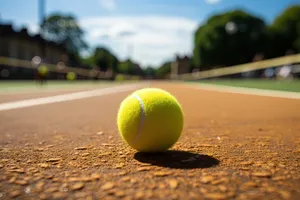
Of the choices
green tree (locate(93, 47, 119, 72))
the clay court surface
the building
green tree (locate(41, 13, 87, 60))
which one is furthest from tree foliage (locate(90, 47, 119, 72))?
the clay court surface

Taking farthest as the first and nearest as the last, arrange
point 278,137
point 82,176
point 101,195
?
point 278,137, point 82,176, point 101,195

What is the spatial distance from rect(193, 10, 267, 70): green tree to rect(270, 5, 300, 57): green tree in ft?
9.41

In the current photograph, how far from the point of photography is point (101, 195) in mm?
1598

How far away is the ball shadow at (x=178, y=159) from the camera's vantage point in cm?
217

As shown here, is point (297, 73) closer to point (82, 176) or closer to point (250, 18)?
point (82, 176)

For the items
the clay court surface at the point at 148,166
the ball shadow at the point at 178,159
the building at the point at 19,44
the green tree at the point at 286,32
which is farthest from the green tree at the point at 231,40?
the ball shadow at the point at 178,159

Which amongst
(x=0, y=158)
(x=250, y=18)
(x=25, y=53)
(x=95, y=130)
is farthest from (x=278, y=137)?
(x=250, y=18)

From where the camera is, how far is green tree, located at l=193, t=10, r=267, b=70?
5653cm

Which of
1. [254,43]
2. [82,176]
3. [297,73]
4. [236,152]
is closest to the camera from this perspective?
[82,176]

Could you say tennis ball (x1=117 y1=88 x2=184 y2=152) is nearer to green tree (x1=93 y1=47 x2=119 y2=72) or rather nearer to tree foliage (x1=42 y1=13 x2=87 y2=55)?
tree foliage (x1=42 y1=13 x2=87 y2=55)

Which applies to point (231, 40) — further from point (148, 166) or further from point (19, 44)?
point (148, 166)

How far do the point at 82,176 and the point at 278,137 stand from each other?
2.36m

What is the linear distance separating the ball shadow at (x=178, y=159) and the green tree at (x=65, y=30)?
3038 inches

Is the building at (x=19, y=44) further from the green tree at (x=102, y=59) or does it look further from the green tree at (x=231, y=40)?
the green tree at (x=102, y=59)
